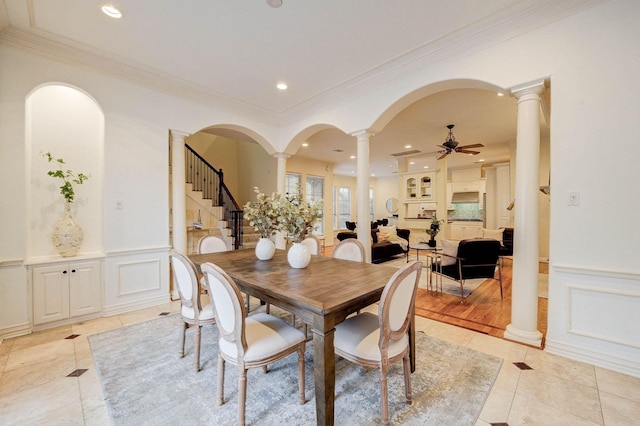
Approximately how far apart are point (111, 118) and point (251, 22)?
220 cm

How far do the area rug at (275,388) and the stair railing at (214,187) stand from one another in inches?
153

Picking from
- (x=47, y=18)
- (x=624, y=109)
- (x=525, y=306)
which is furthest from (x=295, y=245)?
(x=47, y=18)

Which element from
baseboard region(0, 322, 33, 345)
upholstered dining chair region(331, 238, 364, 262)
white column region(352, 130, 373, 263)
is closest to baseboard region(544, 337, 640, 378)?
upholstered dining chair region(331, 238, 364, 262)

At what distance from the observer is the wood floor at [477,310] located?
2.94 meters

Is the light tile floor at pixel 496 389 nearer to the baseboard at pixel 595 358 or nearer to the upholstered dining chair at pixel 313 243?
the baseboard at pixel 595 358

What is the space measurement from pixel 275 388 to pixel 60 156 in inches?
142


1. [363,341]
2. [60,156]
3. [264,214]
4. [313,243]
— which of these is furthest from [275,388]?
[60,156]

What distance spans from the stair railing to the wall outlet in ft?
18.8

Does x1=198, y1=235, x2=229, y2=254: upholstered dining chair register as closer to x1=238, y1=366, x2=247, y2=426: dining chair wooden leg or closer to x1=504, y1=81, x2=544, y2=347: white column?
x1=238, y1=366, x2=247, y2=426: dining chair wooden leg

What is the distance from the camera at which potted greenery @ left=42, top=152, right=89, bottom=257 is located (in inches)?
117

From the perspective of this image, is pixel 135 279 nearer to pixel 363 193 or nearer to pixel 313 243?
pixel 313 243

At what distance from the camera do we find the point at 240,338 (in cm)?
156

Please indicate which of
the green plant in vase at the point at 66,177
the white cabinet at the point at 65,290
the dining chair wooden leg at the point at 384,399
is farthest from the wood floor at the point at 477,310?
the green plant in vase at the point at 66,177

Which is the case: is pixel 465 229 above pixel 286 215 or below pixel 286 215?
below
